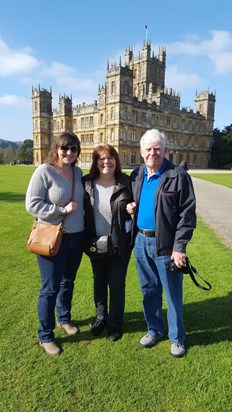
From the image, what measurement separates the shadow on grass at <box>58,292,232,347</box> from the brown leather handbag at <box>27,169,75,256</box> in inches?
43.7

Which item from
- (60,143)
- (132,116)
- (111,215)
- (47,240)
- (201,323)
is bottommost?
(201,323)

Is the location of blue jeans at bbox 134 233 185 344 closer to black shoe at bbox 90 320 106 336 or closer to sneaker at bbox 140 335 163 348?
sneaker at bbox 140 335 163 348

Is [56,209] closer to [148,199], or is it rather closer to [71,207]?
[71,207]

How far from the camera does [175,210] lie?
2.73 meters

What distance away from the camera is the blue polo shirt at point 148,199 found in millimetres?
2826

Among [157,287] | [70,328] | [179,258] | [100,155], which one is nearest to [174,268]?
[179,258]

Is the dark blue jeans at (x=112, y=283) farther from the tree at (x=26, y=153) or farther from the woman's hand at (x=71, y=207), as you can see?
the tree at (x=26, y=153)

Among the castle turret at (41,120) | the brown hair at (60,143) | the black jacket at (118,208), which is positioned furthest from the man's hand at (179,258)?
the castle turret at (41,120)

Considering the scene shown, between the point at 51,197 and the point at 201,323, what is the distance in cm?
232

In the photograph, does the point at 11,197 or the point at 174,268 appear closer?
the point at 174,268

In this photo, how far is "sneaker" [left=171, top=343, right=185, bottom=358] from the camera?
2.97 meters

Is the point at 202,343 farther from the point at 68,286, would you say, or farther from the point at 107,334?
the point at 68,286

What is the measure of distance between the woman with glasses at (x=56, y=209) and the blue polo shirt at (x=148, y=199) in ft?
2.05

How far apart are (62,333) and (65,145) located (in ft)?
6.83
